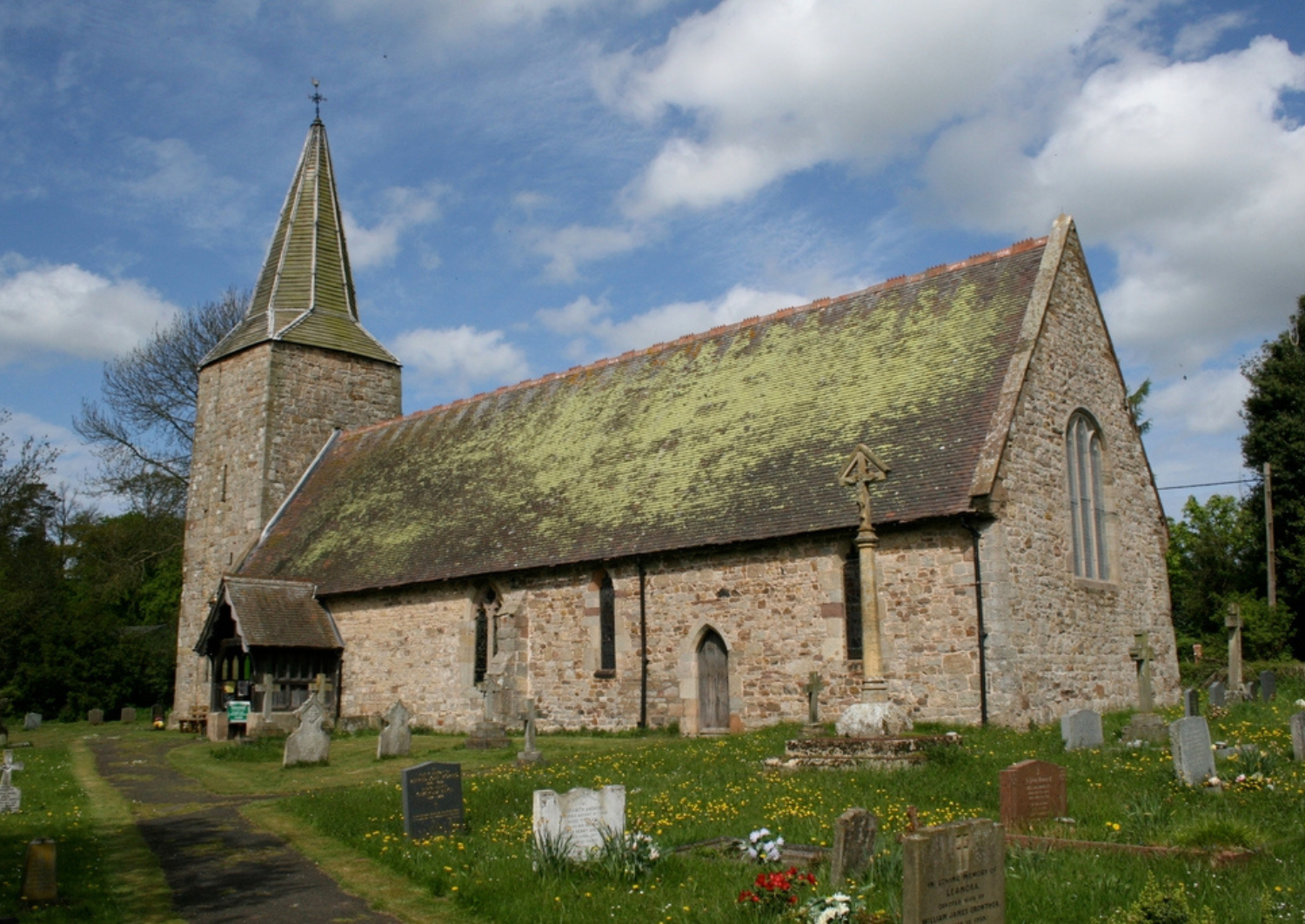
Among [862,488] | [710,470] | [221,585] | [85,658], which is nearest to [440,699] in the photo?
[221,585]

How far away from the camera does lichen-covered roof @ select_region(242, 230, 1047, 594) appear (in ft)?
58.1

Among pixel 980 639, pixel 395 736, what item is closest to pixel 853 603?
pixel 980 639

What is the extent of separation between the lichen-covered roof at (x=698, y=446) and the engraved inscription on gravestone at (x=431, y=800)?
27.7 ft

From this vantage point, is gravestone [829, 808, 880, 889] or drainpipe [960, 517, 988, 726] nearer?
gravestone [829, 808, 880, 889]

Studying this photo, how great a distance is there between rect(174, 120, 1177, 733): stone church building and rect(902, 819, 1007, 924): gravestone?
7.49 metres

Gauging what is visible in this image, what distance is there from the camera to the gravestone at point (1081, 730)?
13055 mm

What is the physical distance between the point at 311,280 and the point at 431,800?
84.3ft

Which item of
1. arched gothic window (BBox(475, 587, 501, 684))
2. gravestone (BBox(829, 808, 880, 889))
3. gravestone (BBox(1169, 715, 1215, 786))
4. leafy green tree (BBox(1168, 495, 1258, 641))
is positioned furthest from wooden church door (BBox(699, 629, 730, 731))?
leafy green tree (BBox(1168, 495, 1258, 641))

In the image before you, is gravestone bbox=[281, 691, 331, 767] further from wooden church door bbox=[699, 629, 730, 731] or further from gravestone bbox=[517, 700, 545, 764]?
wooden church door bbox=[699, 629, 730, 731]

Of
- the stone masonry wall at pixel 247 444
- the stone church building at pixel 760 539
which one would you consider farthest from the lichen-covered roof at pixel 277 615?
the stone masonry wall at pixel 247 444

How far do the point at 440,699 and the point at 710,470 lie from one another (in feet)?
25.9

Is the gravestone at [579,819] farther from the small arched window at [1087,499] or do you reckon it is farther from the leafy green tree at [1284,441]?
the leafy green tree at [1284,441]

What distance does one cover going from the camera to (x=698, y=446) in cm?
2116

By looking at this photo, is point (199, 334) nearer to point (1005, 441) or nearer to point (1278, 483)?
point (1005, 441)
